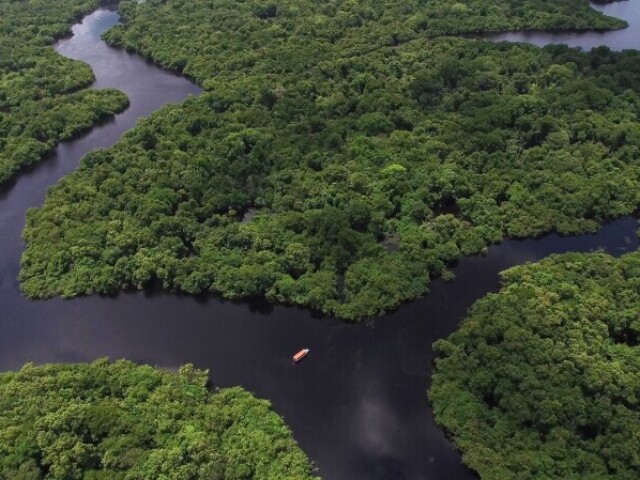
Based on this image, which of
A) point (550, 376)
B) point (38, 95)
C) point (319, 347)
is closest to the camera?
point (550, 376)

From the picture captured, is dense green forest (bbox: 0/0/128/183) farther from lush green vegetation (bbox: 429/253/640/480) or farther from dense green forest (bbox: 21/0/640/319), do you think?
lush green vegetation (bbox: 429/253/640/480)

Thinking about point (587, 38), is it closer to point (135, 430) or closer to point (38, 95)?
point (38, 95)

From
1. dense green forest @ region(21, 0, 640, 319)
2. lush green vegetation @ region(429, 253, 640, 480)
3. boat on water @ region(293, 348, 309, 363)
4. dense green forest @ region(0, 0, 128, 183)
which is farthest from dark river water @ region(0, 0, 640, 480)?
dense green forest @ region(0, 0, 128, 183)

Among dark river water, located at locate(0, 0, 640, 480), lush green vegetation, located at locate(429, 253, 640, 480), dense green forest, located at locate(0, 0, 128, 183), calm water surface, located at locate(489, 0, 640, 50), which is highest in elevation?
calm water surface, located at locate(489, 0, 640, 50)

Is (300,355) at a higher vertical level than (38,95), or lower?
lower

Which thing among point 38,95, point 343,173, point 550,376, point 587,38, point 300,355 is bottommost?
point 300,355

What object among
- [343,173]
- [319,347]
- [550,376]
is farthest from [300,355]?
[343,173]

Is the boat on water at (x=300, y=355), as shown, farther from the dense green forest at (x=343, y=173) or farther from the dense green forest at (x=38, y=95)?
the dense green forest at (x=38, y=95)
